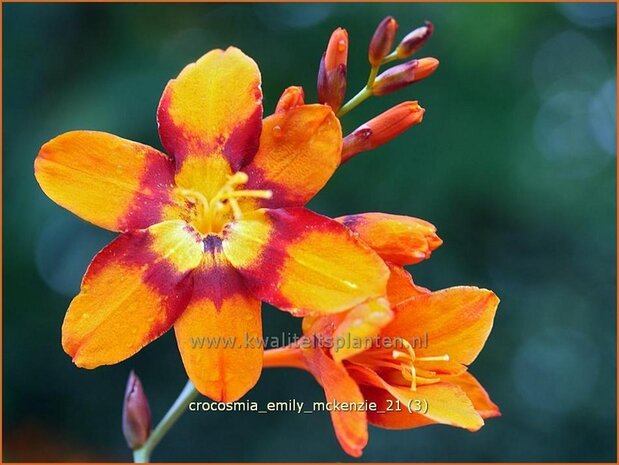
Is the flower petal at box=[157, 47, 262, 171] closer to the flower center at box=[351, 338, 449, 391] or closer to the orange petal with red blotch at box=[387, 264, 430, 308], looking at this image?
the orange petal with red blotch at box=[387, 264, 430, 308]

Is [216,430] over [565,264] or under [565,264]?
under

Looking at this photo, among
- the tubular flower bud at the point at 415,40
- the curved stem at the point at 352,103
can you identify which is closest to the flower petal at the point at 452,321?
the curved stem at the point at 352,103

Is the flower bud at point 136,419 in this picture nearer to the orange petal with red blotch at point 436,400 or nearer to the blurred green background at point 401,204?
the orange petal with red blotch at point 436,400

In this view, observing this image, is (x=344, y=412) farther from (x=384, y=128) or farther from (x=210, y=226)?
(x=384, y=128)

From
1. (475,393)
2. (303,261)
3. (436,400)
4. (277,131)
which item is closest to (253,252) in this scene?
(303,261)

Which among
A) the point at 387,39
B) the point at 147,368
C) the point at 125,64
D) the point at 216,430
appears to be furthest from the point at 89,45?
the point at 387,39

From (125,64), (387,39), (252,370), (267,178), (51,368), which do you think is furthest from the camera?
(51,368)

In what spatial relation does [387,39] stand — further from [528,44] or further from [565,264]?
[565,264]

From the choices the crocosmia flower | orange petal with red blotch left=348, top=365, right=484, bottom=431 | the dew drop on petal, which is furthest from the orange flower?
the dew drop on petal
